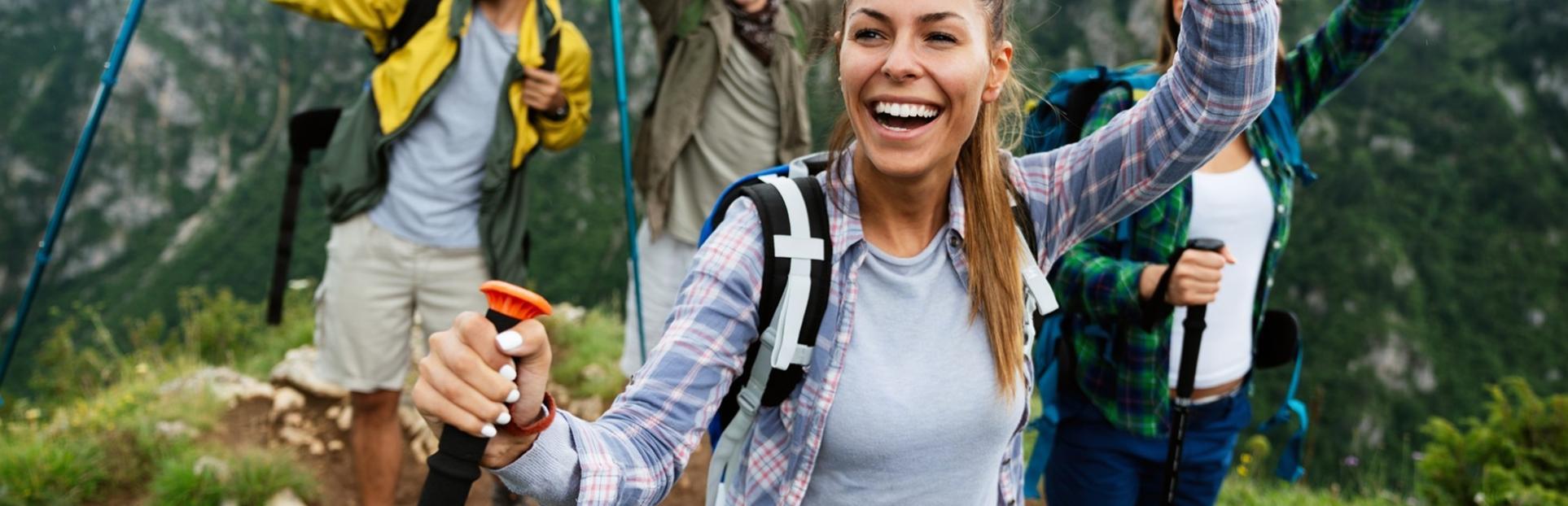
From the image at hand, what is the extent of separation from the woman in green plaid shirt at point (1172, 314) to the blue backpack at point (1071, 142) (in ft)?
0.05

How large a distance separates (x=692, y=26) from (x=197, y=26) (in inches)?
4208

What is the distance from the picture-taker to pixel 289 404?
5.83 m

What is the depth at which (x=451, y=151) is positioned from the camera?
391cm

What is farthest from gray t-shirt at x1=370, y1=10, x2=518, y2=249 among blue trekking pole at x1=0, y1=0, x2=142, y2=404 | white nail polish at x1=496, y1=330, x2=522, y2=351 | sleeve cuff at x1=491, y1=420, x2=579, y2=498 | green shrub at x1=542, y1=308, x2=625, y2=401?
white nail polish at x1=496, y1=330, x2=522, y2=351

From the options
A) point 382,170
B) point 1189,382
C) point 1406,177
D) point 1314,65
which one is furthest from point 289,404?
point 1406,177

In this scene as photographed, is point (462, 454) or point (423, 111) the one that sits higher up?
point (423, 111)

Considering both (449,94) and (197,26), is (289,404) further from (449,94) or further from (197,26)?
(197,26)

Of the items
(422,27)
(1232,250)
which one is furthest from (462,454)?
(422,27)

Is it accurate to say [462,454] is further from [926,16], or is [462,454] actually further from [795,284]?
[926,16]

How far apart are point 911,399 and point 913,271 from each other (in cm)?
22

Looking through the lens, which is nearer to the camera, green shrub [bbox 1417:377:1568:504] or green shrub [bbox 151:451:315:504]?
green shrub [bbox 151:451:315:504]

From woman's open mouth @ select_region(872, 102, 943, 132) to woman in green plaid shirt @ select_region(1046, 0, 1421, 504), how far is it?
119 centimetres

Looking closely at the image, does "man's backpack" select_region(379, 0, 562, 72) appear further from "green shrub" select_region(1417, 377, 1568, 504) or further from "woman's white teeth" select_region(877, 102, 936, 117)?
"green shrub" select_region(1417, 377, 1568, 504)

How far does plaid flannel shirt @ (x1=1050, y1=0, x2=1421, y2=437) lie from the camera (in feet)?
8.87
